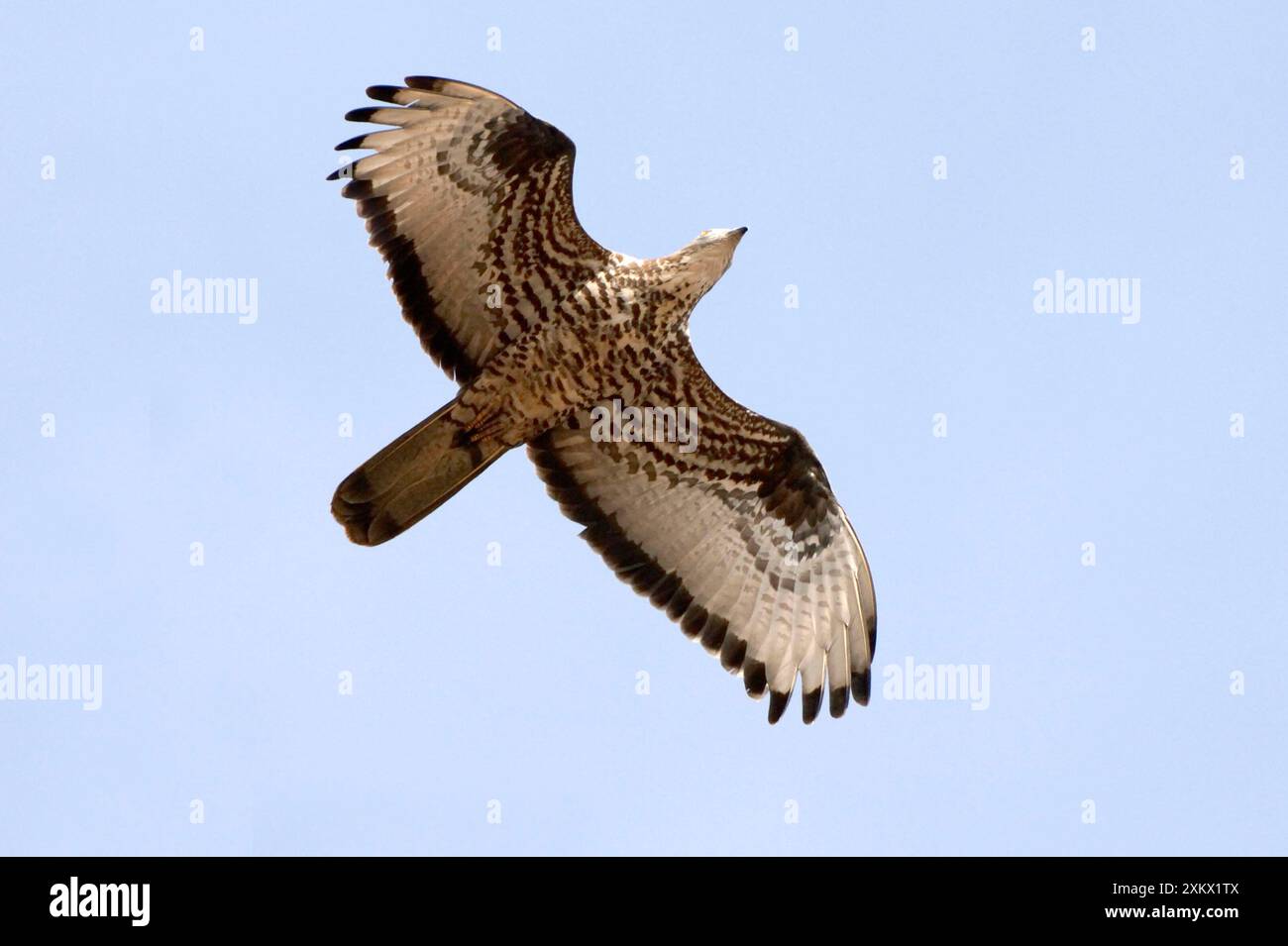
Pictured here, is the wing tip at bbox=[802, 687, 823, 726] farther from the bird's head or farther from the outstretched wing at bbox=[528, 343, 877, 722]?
the bird's head

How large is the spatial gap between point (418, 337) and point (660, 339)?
179 centimetres

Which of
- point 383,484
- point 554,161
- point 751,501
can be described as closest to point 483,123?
point 554,161

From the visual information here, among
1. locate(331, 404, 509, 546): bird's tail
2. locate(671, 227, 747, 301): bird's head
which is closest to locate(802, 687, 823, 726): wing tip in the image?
locate(331, 404, 509, 546): bird's tail

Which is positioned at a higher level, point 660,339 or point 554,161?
point 554,161

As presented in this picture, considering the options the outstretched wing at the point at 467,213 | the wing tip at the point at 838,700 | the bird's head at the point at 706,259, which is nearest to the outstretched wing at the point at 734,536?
the wing tip at the point at 838,700

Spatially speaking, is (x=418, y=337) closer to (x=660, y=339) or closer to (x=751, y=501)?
(x=660, y=339)

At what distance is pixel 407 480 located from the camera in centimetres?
1362

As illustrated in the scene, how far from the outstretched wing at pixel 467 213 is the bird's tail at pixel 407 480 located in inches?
24.5

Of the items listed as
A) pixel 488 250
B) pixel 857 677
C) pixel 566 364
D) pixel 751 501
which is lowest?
pixel 857 677

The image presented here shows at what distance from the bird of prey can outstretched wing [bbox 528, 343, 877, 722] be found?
1 centimetres

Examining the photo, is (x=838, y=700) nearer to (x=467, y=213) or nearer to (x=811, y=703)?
(x=811, y=703)

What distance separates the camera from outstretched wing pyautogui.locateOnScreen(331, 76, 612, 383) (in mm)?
13773

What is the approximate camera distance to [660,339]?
14.1 metres

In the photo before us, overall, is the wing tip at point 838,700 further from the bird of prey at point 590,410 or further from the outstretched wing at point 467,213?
the outstretched wing at point 467,213
